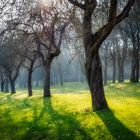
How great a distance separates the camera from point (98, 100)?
2170 centimetres

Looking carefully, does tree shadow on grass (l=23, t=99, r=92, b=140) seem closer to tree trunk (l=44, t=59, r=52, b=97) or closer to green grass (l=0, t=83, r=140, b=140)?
green grass (l=0, t=83, r=140, b=140)

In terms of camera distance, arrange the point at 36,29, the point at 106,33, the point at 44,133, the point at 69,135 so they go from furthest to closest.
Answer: the point at 36,29, the point at 106,33, the point at 44,133, the point at 69,135

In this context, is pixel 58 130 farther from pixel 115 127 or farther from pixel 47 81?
pixel 47 81

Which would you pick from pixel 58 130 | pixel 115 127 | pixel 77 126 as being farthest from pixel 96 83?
pixel 115 127

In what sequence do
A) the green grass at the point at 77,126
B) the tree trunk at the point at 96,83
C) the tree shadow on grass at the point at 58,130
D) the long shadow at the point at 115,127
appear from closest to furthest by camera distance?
the long shadow at the point at 115,127, the green grass at the point at 77,126, the tree shadow on grass at the point at 58,130, the tree trunk at the point at 96,83

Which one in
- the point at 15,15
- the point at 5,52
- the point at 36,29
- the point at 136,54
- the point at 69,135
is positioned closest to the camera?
the point at 69,135

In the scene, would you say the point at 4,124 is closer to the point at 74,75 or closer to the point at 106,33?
the point at 106,33

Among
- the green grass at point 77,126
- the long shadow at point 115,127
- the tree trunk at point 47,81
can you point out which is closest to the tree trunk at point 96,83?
the green grass at point 77,126

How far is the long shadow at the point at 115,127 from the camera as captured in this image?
14.5 metres

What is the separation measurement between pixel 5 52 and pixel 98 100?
1833 inches

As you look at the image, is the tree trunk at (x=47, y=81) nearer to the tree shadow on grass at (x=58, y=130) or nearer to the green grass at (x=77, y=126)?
the green grass at (x=77, y=126)

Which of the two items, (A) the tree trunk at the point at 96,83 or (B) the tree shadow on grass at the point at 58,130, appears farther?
(A) the tree trunk at the point at 96,83

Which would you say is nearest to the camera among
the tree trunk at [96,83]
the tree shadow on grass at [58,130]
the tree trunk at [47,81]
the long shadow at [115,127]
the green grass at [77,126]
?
the long shadow at [115,127]

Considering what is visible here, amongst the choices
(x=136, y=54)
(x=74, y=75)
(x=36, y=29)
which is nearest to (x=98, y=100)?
(x=36, y=29)
